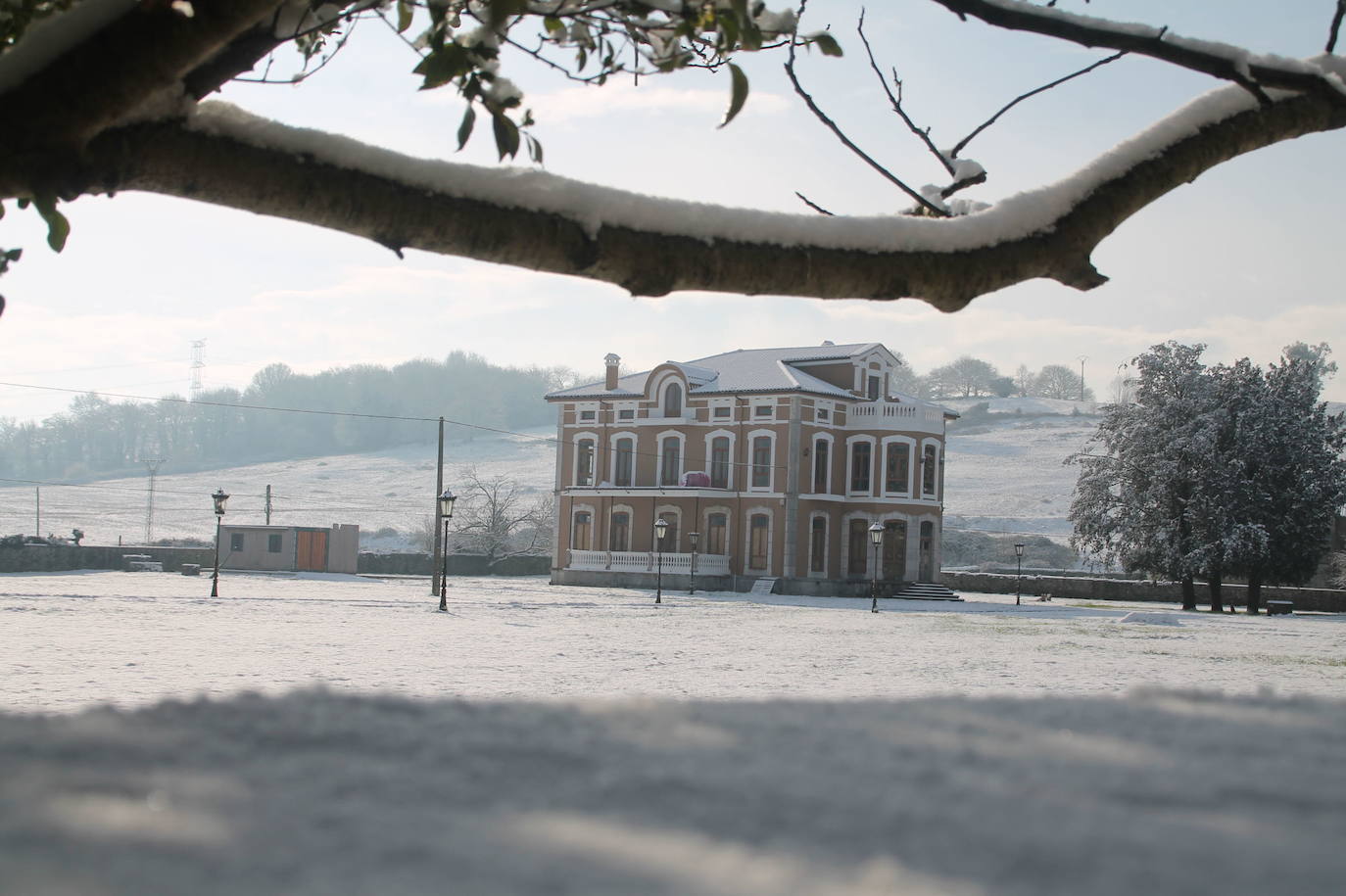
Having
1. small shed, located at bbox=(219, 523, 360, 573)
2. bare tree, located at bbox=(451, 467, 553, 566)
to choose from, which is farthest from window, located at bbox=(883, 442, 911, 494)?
bare tree, located at bbox=(451, 467, 553, 566)

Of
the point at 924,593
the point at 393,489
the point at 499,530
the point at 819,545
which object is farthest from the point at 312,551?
the point at 393,489

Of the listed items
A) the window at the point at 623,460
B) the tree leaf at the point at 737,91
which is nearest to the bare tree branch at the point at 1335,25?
the tree leaf at the point at 737,91

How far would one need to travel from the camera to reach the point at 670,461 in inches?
1724

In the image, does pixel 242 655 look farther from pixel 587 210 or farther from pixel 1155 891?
pixel 1155 891

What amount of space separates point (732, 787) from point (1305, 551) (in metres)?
41.2

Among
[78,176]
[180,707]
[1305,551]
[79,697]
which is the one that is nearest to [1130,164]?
[78,176]

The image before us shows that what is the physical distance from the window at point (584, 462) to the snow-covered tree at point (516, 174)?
136ft

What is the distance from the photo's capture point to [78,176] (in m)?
3.03

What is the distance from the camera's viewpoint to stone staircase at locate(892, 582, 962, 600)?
1578 inches

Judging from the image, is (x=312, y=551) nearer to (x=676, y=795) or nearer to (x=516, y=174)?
(x=516, y=174)

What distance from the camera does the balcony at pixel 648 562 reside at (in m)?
41.5

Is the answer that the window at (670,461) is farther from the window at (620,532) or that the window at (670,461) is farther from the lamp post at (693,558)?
the lamp post at (693,558)

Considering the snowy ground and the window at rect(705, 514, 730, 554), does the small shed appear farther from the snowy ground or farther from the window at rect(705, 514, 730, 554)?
the snowy ground

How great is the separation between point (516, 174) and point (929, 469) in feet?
133
